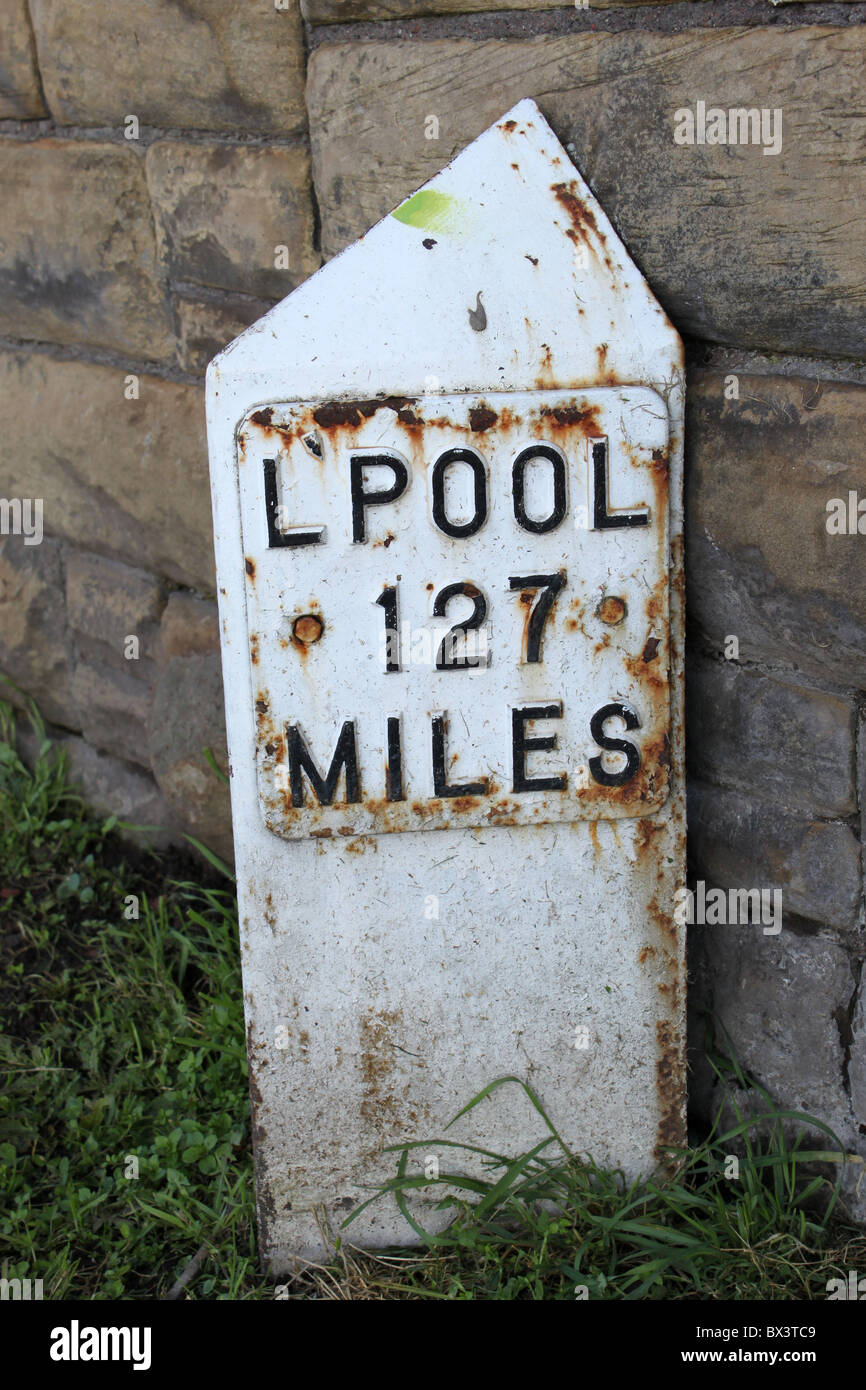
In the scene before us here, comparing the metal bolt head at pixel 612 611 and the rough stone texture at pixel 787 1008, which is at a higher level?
the metal bolt head at pixel 612 611

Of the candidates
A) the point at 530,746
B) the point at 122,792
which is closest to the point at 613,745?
the point at 530,746

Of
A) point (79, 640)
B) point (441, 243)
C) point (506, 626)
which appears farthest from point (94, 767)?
point (441, 243)

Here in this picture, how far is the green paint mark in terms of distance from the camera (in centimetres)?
159

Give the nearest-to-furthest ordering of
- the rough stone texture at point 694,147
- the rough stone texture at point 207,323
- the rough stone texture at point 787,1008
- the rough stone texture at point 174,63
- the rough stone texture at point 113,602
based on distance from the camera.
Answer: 1. the rough stone texture at point 694,147
2. the rough stone texture at point 787,1008
3. the rough stone texture at point 174,63
4. the rough stone texture at point 207,323
5. the rough stone texture at point 113,602

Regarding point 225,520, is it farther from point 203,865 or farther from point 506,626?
point 203,865

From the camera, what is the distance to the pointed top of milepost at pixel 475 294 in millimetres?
1584

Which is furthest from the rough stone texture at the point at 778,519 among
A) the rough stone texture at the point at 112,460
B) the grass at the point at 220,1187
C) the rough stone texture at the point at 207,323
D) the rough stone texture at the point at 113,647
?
the rough stone texture at the point at 113,647

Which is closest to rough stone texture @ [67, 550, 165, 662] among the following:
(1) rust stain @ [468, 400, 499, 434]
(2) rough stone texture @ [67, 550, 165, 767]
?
(2) rough stone texture @ [67, 550, 165, 767]

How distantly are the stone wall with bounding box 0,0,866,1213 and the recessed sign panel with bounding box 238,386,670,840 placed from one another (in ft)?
0.38

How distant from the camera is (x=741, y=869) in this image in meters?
1.79

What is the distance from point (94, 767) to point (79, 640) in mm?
278

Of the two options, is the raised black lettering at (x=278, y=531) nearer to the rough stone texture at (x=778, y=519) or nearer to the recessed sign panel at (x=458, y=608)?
the recessed sign panel at (x=458, y=608)

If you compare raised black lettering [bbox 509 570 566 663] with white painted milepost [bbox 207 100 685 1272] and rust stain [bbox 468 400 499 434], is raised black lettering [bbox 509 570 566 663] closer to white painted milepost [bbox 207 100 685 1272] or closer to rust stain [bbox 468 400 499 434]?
white painted milepost [bbox 207 100 685 1272]

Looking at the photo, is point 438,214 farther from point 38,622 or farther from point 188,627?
point 38,622
